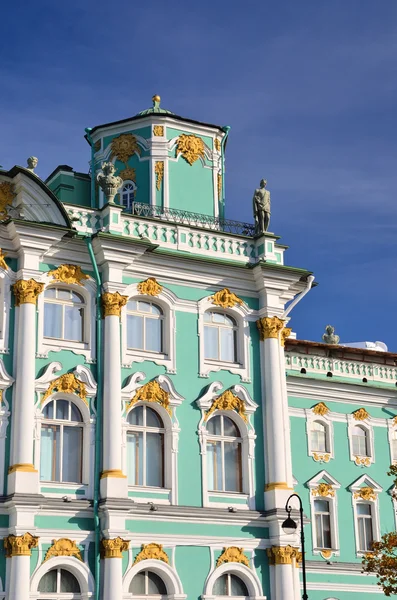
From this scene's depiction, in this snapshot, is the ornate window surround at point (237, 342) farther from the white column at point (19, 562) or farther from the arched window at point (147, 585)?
the white column at point (19, 562)

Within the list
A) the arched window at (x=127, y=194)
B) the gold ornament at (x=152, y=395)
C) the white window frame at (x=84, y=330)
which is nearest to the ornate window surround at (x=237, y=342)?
the gold ornament at (x=152, y=395)

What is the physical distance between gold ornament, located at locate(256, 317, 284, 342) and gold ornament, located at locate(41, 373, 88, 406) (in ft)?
21.3

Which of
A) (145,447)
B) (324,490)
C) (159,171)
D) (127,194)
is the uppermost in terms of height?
(159,171)

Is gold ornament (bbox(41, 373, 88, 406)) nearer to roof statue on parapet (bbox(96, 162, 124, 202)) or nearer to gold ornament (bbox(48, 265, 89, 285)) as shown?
gold ornament (bbox(48, 265, 89, 285))

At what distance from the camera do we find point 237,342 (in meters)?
35.1

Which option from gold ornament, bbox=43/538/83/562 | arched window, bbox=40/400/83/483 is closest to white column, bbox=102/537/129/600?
gold ornament, bbox=43/538/83/562

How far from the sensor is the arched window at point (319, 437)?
129 ft

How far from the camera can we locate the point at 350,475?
3934 centimetres

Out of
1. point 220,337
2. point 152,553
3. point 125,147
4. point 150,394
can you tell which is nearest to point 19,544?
point 152,553

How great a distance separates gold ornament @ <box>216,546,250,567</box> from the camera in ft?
106

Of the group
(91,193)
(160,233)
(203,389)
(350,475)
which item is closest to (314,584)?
(350,475)

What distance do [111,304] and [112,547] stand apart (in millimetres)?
7006

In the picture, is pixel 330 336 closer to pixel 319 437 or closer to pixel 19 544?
pixel 319 437

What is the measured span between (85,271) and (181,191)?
19.2 feet
